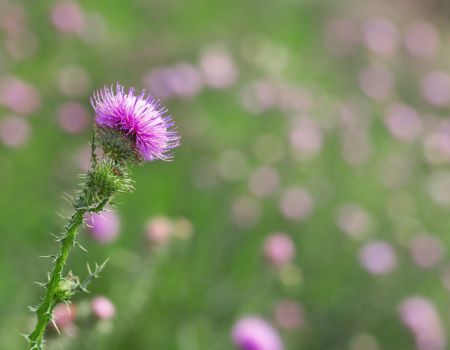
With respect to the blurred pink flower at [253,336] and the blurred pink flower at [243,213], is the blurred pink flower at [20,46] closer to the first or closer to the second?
the blurred pink flower at [243,213]

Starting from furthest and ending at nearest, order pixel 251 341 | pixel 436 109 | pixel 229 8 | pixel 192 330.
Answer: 1. pixel 229 8
2. pixel 436 109
3. pixel 192 330
4. pixel 251 341

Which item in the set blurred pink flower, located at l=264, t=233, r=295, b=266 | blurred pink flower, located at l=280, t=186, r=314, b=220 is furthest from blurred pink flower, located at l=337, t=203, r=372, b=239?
blurred pink flower, located at l=264, t=233, r=295, b=266

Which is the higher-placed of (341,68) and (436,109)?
(341,68)

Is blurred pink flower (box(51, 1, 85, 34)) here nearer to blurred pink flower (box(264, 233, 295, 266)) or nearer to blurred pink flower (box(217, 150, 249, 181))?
blurred pink flower (box(217, 150, 249, 181))

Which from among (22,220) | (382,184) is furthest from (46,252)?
(382,184)

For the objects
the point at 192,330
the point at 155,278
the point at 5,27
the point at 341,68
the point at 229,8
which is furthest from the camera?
the point at 229,8

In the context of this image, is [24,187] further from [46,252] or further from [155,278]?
[155,278]

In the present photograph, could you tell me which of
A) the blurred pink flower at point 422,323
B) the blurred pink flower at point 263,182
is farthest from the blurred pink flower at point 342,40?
the blurred pink flower at point 422,323

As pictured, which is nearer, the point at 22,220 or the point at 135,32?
the point at 22,220
